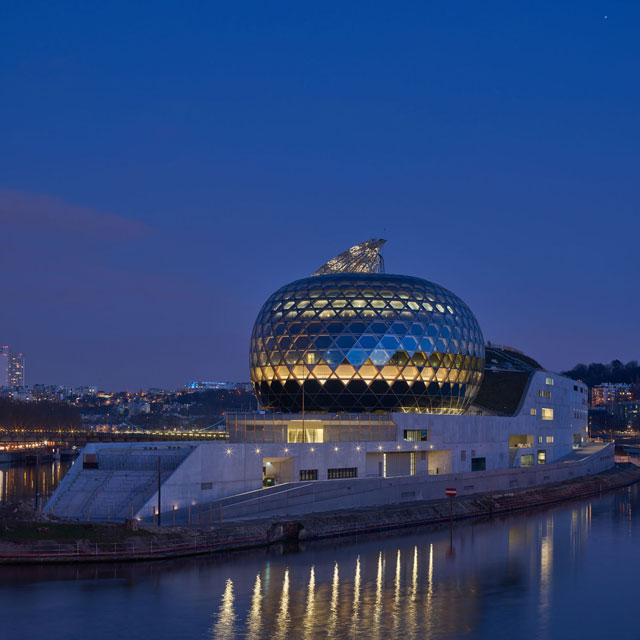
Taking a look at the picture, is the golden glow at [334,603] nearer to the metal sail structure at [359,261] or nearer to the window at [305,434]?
the window at [305,434]

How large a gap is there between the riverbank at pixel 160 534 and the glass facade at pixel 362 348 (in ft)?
51.9

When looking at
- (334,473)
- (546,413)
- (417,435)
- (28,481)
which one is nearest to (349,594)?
(334,473)

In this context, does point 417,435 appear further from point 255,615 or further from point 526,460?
point 255,615

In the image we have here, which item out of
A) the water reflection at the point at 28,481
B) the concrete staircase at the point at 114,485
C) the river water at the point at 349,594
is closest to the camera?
the river water at the point at 349,594

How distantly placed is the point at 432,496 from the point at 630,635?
1630 inches

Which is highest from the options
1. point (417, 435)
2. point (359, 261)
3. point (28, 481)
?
point (359, 261)

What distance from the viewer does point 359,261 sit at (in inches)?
4028

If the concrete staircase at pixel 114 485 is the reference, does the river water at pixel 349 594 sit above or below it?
below

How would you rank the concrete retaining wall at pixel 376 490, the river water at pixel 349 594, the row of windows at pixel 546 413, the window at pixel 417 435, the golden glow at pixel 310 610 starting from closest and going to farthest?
the golden glow at pixel 310 610 < the river water at pixel 349 594 < the concrete retaining wall at pixel 376 490 < the window at pixel 417 435 < the row of windows at pixel 546 413

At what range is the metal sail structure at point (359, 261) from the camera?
102000 mm

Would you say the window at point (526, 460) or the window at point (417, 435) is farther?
the window at point (526, 460)

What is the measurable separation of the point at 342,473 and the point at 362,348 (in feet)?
46.5

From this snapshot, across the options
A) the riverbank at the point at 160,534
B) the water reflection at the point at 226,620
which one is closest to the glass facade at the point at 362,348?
the riverbank at the point at 160,534

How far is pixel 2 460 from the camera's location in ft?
489
